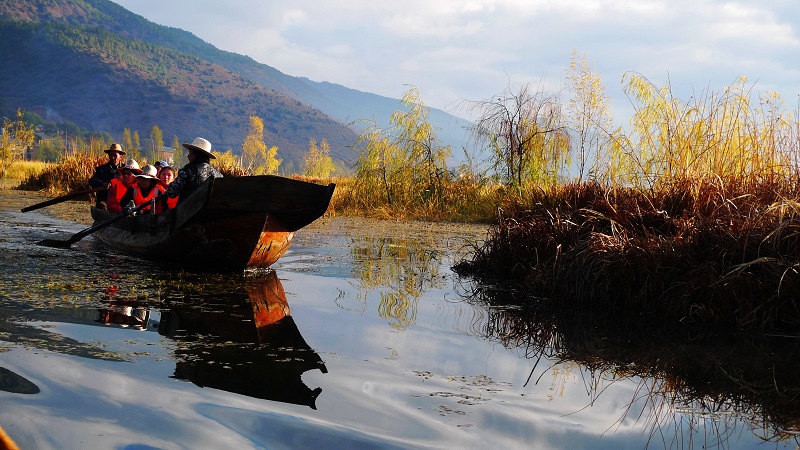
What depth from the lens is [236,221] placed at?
26.7 ft

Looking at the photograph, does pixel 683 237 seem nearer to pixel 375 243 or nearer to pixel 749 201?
pixel 749 201

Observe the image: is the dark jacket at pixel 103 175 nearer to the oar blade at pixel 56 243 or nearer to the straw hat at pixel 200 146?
the oar blade at pixel 56 243

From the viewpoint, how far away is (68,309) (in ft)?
18.8

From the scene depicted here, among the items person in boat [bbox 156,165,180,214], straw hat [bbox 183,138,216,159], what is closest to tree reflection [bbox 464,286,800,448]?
straw hat [bbox 183,138,216,159]

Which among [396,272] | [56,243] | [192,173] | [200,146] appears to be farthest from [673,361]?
[56,243]

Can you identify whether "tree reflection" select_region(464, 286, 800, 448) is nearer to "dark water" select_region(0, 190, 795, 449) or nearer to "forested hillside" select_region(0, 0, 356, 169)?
"dark water" select_region(0, 190, 795, 449)

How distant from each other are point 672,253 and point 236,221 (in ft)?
13.3

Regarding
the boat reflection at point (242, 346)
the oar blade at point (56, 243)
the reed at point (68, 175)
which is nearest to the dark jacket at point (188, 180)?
the oar blade at point (56, 243)

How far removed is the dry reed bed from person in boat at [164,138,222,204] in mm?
3326

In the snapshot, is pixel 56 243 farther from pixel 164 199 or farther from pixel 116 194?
pixel 116 194

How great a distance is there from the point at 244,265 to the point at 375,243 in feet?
13.6

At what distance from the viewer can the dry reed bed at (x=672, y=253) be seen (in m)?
6.48

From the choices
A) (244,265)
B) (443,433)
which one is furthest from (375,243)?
(443,433)

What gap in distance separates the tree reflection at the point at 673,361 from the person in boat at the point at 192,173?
3373mm
